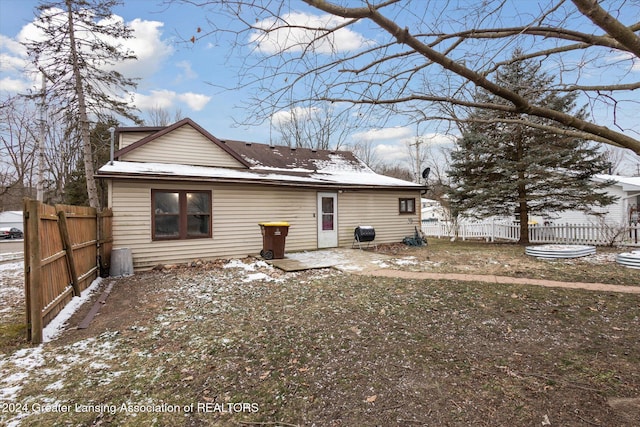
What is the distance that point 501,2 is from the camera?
9.49ft

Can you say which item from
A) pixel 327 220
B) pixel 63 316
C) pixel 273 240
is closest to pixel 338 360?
pixel 63 316

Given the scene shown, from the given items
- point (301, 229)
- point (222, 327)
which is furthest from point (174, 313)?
point (301, 229)

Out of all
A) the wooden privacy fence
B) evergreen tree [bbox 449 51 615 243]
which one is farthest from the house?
evergreen tree [bbox 449 51 615 243]

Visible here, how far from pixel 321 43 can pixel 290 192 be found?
25.9ft

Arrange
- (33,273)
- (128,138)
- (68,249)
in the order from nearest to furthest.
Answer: (33,273) < (68,249) < (128,138)

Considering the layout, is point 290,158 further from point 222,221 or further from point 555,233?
point 555,233

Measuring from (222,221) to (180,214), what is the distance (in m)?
1.21

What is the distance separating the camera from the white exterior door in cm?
1145

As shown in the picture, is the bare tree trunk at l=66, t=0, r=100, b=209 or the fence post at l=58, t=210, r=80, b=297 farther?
the bare tree trunk at l=66, t=0, r=100, b=209

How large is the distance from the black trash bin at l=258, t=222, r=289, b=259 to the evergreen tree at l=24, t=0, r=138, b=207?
8340 millimetres

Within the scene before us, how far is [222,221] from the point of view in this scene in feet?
31.4

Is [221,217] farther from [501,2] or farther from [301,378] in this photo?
[501,2]

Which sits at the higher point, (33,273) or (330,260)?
(33,273)

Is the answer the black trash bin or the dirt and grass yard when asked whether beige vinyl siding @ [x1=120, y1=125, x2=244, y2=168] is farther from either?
the dirt and grass yard
